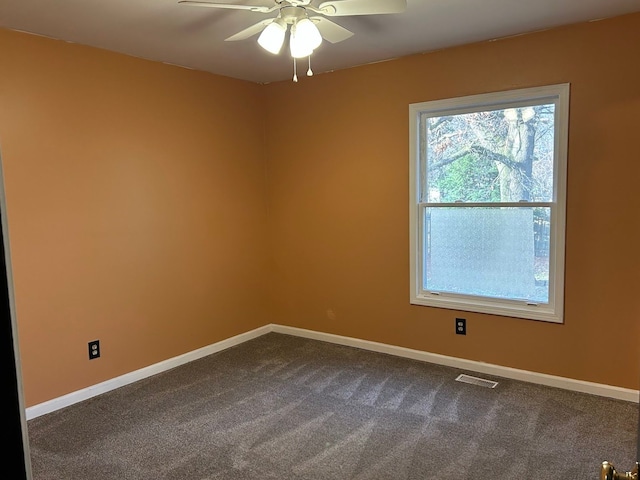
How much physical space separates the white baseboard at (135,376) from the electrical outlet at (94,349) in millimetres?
205

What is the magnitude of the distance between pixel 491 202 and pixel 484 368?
1220 millimetres

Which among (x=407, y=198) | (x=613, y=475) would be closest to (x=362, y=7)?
(x=407, y=198)

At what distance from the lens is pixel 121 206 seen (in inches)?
135

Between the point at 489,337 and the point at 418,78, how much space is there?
78.6 inches

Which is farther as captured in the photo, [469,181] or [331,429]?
[469,181]

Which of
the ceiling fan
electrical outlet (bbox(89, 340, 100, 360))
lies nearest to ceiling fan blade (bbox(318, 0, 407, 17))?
the ceiling fan

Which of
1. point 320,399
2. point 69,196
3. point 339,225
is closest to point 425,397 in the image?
Result: point 320,399

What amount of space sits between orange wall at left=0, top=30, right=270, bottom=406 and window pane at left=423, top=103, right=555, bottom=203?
1719 mm

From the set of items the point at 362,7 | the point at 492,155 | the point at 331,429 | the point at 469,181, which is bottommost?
the point at 331,429

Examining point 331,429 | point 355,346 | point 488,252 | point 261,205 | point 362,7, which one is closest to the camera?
point 362,7

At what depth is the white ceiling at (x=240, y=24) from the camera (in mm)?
2598

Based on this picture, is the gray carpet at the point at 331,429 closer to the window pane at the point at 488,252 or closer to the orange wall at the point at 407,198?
the orange wall at the point at 407,198

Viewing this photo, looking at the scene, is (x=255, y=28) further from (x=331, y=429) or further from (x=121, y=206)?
(x=331, y=429)

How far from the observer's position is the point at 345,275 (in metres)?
4.20
